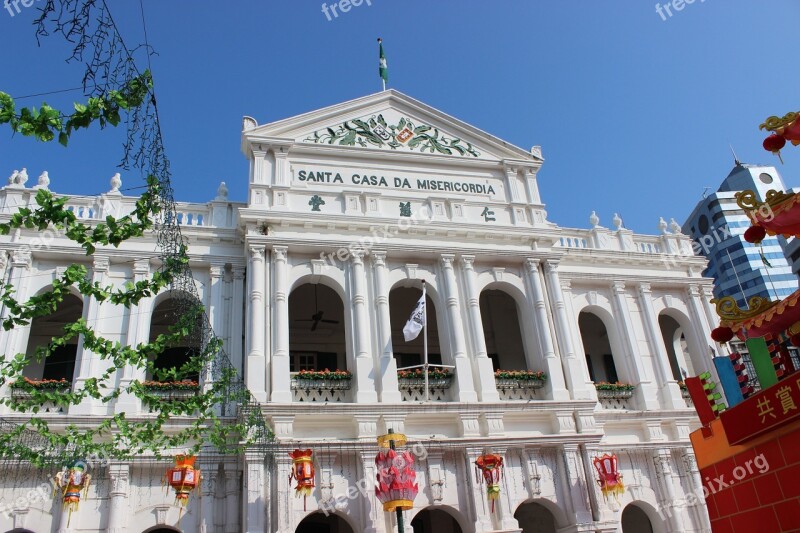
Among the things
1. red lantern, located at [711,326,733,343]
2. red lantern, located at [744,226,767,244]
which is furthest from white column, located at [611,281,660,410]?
red lantern, located at [744,226,767,244]

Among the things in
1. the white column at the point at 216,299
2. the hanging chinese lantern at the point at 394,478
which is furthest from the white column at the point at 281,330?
the hanging chinese lantern at the point at 394,478

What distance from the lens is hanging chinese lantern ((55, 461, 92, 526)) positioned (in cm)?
1582

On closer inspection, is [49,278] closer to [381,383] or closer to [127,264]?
[127,264]

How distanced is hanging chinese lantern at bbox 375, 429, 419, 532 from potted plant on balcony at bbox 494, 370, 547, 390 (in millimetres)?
5034

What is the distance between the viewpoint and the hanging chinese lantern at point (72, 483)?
15820mm

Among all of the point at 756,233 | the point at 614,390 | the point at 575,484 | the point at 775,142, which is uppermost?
the point at 775,142

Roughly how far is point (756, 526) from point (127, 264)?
17206mm

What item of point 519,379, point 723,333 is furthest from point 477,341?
point 723,333

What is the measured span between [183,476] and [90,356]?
16.3 ft

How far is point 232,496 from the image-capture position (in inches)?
687

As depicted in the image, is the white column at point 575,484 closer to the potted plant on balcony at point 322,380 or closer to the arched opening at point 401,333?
the arched opening at point 401,333

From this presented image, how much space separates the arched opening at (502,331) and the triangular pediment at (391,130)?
525 cm

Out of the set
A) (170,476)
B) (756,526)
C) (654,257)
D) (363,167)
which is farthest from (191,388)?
(654,257)

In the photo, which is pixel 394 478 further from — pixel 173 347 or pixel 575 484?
pixel 173 347
